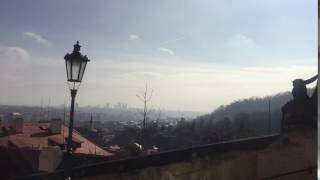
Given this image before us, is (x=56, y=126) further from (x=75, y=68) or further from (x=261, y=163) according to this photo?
(x=261, y=163)

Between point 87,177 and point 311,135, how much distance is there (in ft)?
7.25

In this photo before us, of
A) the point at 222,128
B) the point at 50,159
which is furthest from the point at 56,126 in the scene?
the point at 50,159

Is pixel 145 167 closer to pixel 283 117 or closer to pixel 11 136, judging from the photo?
pixel 283 117

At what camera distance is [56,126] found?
2608 cm

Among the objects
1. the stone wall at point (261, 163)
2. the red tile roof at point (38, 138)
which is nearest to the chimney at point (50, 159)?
the stone wall at point (261, 163)

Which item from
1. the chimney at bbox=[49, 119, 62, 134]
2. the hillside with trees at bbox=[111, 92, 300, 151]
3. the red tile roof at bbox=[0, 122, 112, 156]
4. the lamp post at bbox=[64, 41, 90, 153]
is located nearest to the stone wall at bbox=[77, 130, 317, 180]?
the lamp post at bbox=[64, 41, 90, 153]

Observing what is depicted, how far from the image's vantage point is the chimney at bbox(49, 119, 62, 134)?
2588 cm

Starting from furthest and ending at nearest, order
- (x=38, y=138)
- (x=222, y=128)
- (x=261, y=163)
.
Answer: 1. (x=38, y=138)
2. (x=222, y=128)
3. (x=261, y=163)

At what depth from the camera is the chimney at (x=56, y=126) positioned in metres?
25.9

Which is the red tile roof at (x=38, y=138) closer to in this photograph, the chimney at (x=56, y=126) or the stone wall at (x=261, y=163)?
the chimney at (x=56, y=126)

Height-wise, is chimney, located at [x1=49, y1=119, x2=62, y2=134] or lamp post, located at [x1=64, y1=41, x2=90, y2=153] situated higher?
lamp post, located at [x1=64, y1=41, x2=90, y2=153]

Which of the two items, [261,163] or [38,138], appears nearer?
[261,163]

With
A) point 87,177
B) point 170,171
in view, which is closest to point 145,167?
point 170,171

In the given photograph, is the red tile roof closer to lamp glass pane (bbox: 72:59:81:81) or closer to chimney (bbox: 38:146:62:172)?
chimney (bbox: 38:146:62:172)
